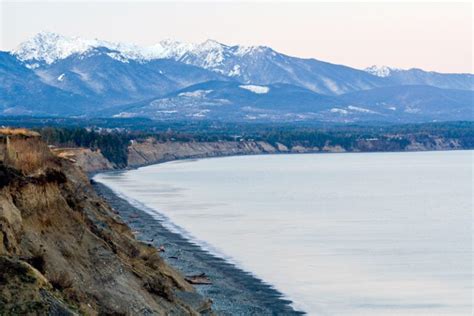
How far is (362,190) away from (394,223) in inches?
1566

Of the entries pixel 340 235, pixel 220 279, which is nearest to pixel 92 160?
pixel 340 235

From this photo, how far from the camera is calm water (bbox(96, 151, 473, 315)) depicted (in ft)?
123

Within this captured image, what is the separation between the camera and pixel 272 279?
134 feet

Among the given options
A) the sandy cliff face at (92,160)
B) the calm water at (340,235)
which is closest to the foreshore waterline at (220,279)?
the calm water at (340,235)

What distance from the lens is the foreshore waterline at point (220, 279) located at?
32.9m

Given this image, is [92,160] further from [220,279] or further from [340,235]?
[220,279]

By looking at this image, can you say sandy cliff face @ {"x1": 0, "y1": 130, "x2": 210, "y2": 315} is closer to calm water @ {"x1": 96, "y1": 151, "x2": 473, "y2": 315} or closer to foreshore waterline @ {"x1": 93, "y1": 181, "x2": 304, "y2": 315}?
foreshore waterline @ {"x1": 93, "y1": 181, "x2": 304, "y2": 315}

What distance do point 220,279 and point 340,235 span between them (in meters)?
21.4

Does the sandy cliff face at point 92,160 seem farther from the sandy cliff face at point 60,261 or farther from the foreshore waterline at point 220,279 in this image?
the sandy cliff face at point 60,261

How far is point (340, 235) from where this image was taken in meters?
59.2

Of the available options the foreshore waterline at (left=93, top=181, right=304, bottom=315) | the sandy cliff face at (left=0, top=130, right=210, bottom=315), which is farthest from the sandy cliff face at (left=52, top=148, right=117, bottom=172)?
the sandy cliff face at (left=0, top=130, right=210, bottom=315)

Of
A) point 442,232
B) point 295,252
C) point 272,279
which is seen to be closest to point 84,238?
point 272,279

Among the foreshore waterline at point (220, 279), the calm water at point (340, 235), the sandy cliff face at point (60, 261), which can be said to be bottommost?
the calm water at point (340, 235)

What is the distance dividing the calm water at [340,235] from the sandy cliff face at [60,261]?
30.2ft
